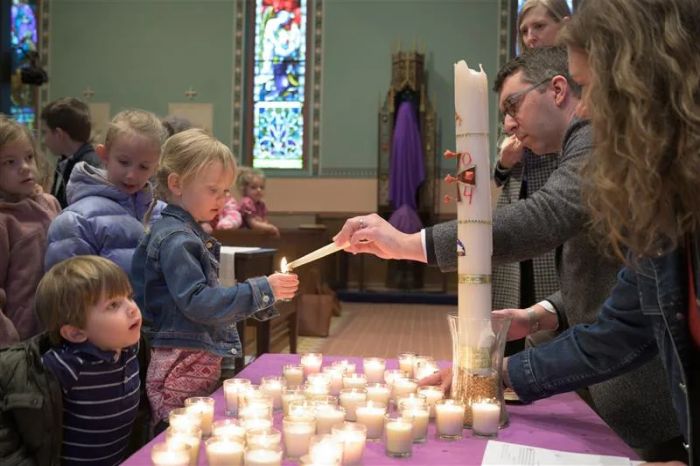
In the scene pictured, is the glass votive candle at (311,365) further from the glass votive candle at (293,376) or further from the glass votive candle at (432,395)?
the glass votive candle at (432,395)

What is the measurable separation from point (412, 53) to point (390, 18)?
0.90 m

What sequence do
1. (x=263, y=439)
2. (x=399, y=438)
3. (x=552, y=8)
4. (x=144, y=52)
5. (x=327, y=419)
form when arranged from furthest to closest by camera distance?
(x=144, y=52) < (x=552, y=8) < (x=327, y=419) < (x=399, y=438) < (x=263, y=439)

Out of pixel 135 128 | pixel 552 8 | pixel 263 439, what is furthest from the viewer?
pixel 552 8

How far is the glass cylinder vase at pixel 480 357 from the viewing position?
166 centimetres

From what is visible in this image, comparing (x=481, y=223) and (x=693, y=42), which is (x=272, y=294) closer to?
(x=481, y=223)

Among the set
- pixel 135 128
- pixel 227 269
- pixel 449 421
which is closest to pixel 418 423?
pixel 449 421

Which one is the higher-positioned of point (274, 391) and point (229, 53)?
point (229, 53)

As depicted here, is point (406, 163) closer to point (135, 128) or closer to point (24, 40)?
point (24, 40)

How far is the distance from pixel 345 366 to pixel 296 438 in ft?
2.35

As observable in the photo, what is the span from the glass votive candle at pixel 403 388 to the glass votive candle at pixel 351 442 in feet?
1.40

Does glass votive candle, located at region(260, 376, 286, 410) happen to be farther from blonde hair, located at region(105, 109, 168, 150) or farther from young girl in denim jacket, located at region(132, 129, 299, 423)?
blonde hair, located at region(105, 109, 168, 150)

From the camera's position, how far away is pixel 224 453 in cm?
131

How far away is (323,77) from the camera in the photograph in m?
11.3

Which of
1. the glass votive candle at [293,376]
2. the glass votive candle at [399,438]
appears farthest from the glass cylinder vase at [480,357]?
the glass votive candle at [293,376]
